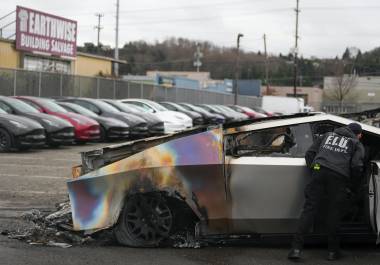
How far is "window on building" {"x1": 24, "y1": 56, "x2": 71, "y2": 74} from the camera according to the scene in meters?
32.8

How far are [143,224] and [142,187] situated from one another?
1.35 ft

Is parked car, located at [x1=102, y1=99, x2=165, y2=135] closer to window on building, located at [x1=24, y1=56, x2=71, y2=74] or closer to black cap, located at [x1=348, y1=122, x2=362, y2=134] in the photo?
window on building, located at [x1=24, y1=56, x2=71, y2=74]

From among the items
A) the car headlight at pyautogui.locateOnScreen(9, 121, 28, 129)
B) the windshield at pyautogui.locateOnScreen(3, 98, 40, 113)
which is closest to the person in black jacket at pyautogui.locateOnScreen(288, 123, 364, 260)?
the car headlight at pyautogui.locateOnScreen(9, 121, 28, 129)

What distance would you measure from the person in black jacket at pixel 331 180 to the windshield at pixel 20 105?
1193cm

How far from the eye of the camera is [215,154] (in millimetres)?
5621

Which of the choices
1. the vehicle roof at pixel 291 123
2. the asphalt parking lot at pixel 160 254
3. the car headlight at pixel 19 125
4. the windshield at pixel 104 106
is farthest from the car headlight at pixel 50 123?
the vehicle roof at pixel 291 123

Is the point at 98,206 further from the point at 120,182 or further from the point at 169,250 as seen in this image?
the point at 169,250

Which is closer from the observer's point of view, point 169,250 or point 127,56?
point 169,250

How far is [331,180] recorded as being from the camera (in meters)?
5.36

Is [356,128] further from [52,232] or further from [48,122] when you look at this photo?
[48,122]

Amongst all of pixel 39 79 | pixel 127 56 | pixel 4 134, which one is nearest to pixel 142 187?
pixel 4 134

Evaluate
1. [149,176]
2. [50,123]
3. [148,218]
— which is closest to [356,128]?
[149,176]

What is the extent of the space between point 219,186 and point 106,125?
13.4 meters

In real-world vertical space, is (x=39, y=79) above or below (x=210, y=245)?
above
